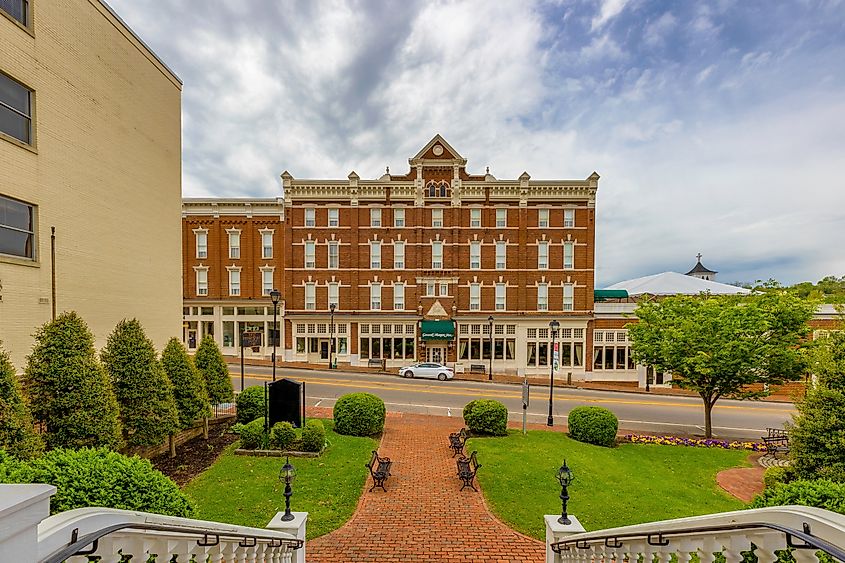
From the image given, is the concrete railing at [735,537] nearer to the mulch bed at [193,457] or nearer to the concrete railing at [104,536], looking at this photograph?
the concrete railing at [104,536]

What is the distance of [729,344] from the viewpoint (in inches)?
674

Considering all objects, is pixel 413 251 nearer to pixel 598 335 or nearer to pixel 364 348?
pixel 364 348

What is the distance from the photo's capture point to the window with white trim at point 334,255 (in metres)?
35.4

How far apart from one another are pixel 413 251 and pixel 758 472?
26.7 meters

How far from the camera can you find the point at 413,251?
3541 centimetres

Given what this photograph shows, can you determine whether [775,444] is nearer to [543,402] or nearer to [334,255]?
[543,402]

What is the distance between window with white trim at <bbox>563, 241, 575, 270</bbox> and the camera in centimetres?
3475

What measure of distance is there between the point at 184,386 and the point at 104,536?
13083 millimetres

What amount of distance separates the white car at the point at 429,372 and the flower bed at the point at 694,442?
566 inches

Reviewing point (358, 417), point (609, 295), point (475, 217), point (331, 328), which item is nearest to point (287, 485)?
point (358, 417)

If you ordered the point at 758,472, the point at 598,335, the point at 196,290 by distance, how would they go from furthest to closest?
the point at 196,290 < the point at 598,335 < the point at 758,472

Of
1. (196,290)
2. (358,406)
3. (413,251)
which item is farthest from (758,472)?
(196,290)

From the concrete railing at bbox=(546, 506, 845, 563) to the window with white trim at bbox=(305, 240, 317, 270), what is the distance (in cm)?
3326

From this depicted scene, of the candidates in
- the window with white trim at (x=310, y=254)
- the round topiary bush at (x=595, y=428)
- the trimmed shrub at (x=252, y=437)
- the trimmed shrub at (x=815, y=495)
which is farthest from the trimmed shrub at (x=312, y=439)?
the window with white trim at (x=310, y=254)
